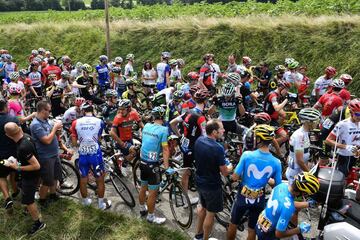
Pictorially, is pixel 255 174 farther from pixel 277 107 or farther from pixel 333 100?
pixel 333 100

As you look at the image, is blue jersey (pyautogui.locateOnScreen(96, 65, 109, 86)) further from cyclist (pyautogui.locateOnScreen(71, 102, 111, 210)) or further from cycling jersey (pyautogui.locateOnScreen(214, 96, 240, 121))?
cyclist (pyautogui.locateOnScreen(71, 102, 111, 210))

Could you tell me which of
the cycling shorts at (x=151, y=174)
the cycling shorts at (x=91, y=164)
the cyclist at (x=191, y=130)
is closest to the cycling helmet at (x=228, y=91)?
the cyclist at (x=191, y=130)

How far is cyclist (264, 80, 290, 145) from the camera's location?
802 centimetres

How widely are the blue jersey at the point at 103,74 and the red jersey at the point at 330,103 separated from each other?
27.1 feet

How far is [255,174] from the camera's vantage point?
4875 mm

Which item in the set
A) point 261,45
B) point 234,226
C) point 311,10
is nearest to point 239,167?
point 234,226

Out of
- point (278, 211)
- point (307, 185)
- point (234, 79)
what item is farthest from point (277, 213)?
point (234, 79)

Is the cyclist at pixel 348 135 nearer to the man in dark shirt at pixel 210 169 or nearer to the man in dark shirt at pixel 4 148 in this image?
the man in dark shirt at pixel 210 169

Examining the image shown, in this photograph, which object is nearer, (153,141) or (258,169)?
(258,169)

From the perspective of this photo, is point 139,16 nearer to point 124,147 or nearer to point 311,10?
point 311,10

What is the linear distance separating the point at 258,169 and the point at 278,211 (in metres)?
0.77

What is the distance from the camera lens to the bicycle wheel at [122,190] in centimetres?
713

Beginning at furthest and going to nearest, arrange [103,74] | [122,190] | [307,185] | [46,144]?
[103,74], [122,190], [46,144], [307,185]

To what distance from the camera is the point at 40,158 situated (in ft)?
21.4
